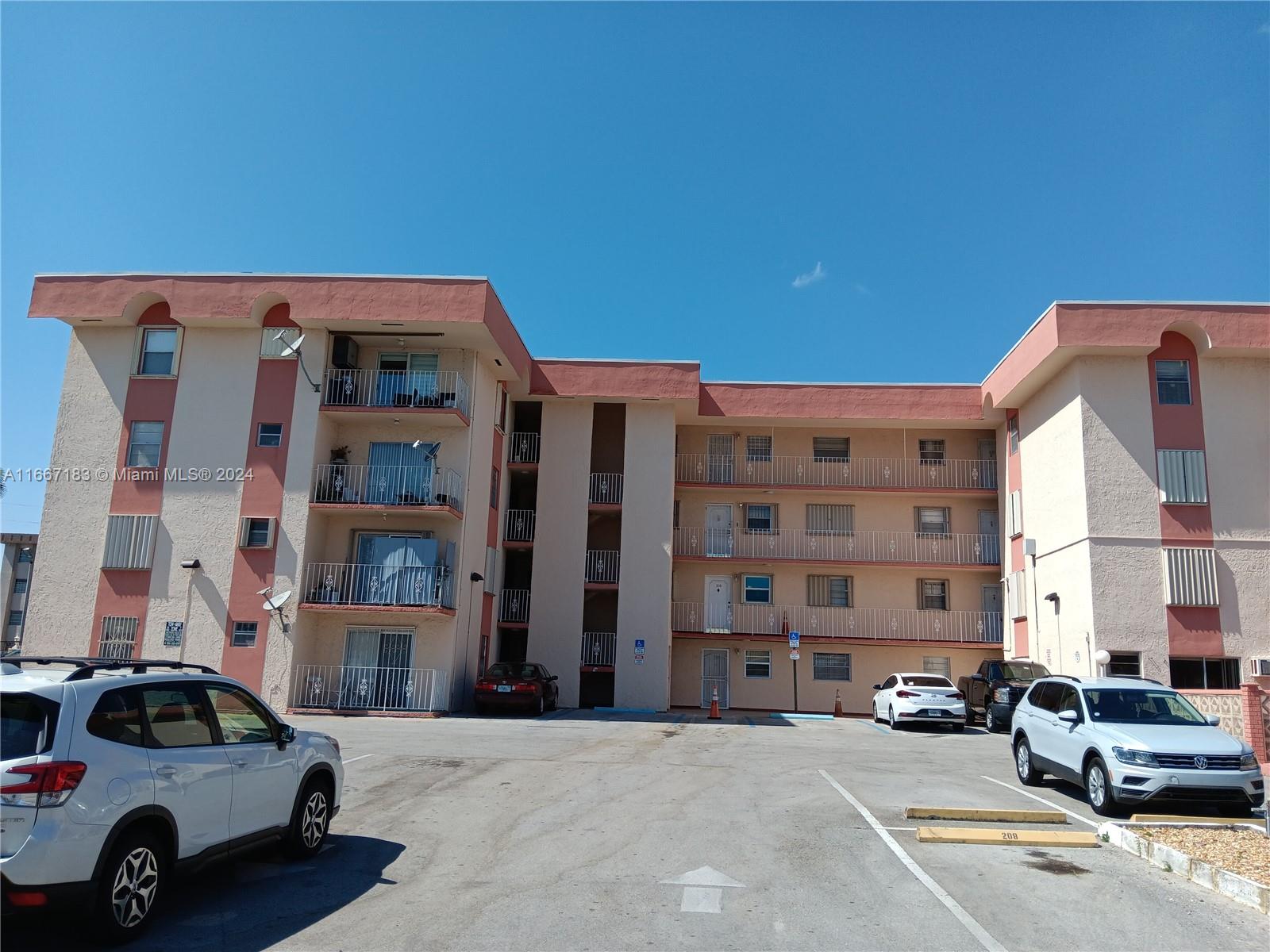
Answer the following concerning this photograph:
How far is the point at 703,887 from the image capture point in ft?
Result: 24.1

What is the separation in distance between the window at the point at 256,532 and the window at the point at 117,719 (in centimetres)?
1876

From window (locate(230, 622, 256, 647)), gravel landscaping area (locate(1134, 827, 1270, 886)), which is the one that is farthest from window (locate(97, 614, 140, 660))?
gravel landscaping area (locate(1134, 827, 1270, 886))

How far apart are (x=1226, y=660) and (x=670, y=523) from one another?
49.1 ft

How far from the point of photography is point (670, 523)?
28984 mm

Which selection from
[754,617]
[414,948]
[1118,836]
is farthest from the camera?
[754,617]

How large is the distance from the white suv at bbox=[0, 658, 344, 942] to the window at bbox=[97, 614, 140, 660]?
61.4ft

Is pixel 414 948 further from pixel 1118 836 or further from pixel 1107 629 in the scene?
pixel 1107 629

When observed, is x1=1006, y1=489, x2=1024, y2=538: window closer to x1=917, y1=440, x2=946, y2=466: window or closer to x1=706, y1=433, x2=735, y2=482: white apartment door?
A: x1=917, y1=440, x2=946, y2=466: window

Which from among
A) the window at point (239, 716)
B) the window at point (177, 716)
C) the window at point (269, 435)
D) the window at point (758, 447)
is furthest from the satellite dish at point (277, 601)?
the window at point (177, 716)

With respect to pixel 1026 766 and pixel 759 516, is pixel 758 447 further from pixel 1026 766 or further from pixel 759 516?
pixel 1026 766

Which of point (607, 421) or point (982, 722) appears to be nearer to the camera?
point (982, 722)

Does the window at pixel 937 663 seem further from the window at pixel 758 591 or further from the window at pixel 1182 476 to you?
the window at pixel 1182 476

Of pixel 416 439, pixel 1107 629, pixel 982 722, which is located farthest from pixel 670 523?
pixel 1107 629

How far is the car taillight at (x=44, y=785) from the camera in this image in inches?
208
